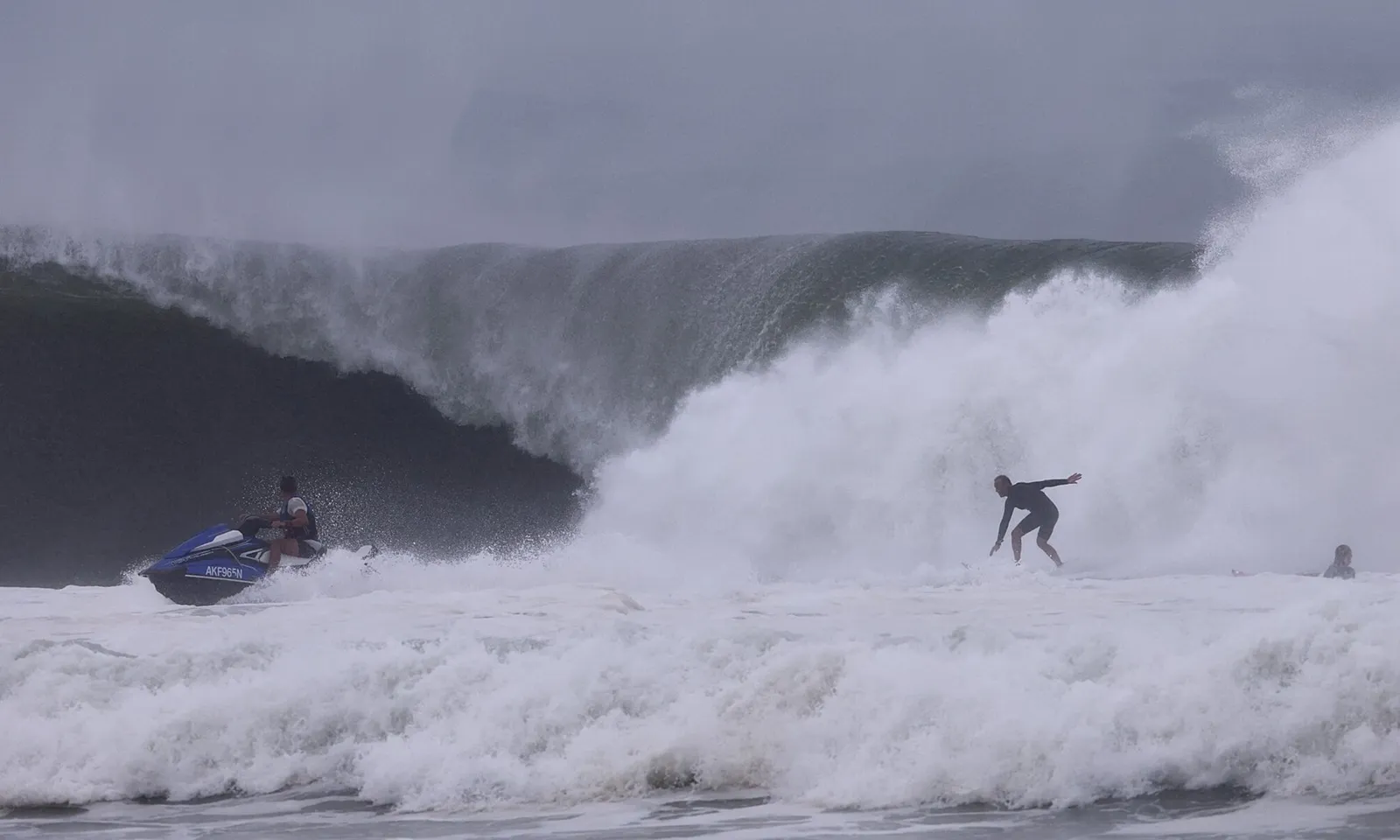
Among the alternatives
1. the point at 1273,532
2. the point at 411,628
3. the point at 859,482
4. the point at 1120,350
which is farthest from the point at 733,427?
the point at 411,628

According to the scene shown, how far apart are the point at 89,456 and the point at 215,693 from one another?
13467mm

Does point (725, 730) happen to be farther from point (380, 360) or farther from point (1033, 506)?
point (380, 360)

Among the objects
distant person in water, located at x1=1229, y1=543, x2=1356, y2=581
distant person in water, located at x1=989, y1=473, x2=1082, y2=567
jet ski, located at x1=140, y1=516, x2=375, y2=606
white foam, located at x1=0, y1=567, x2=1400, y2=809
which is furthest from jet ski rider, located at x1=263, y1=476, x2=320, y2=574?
distant person in water, located at x1=1229, y1=543, x2=1356, y2=581

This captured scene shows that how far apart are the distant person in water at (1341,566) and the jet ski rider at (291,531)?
309 inches

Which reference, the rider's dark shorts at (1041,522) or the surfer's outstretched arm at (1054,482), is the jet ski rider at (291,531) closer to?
the rider's dark shorts at (1041,522)

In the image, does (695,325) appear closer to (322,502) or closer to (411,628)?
(322,502)

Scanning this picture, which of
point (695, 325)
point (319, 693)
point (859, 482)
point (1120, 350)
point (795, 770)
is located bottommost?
point (795, 770)

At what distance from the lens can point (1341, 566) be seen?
9.85 m

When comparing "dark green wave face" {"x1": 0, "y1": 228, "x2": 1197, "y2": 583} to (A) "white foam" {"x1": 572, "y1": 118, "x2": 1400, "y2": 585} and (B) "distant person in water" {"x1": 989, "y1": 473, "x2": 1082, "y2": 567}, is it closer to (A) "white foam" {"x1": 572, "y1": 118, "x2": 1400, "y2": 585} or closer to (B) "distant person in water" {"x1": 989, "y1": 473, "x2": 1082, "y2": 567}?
(A) "white foam" {"x1": 572, "y1": 118, "x2": 1400, "y2": 585}

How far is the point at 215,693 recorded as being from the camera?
273 inches

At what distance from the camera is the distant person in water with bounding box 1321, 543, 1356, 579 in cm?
978

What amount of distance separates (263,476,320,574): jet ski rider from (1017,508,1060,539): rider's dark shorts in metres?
5.95

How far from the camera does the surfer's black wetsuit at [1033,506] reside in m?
11.6

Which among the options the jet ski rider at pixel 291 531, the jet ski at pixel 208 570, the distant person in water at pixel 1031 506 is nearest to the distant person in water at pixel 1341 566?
the distant person in water at pixel 1031 506
